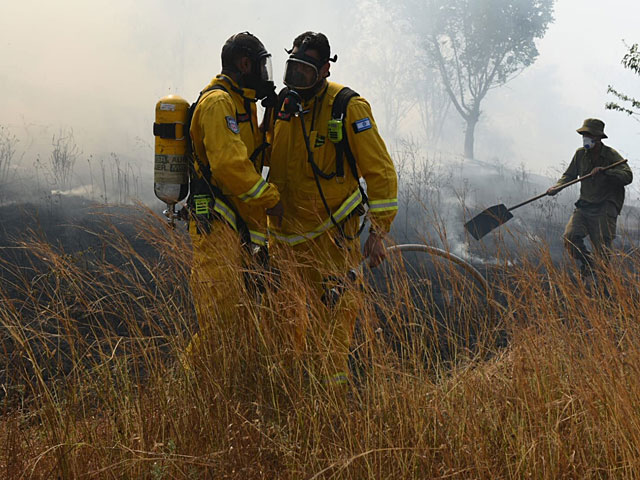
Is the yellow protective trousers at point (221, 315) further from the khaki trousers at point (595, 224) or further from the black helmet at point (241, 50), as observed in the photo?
the khaki trousers at point (595, 224)

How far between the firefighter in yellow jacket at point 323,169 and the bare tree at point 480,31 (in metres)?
22.0

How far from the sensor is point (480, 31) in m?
23.2

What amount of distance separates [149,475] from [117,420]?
282mm

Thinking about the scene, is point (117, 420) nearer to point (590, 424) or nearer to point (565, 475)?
point (565, 475)

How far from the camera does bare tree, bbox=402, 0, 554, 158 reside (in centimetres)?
2309

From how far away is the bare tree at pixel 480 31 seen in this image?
23.1m

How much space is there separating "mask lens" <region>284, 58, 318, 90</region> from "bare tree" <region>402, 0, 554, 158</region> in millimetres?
22008

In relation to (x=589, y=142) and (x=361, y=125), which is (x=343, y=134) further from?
(x=589, y=142)

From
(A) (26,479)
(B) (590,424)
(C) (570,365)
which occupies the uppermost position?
(C) (570,365)

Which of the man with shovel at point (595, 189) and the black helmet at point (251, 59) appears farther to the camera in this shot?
the man with shovel at point (595, 189)

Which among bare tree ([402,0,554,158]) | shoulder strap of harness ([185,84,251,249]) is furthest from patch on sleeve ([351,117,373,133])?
bare tree ([402,0,554,158])

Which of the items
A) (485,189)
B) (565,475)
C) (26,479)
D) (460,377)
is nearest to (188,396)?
(26,479)

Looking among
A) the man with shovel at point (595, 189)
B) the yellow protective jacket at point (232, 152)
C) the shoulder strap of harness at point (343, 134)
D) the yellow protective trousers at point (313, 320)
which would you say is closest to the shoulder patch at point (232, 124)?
the yellow protective jacket at point (232, 152)

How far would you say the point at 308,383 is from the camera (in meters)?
2.29
